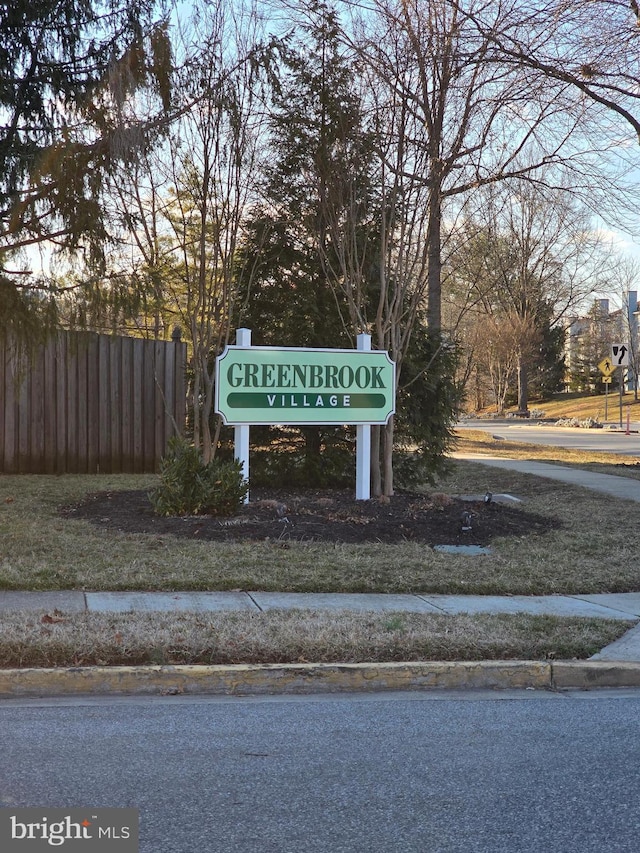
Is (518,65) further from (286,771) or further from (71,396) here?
(286,771)

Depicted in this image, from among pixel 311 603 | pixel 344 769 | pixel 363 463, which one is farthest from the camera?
pixel 363 463

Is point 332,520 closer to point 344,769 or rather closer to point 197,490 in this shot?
point 197,490

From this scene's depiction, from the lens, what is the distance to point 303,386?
11.4m

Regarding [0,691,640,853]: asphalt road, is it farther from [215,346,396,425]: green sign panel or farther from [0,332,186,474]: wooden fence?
[0,332,186,474]: wooden fence

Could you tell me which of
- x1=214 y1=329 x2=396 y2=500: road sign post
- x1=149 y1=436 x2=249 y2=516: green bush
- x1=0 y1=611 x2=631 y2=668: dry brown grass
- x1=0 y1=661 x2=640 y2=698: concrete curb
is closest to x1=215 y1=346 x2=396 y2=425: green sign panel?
x1=214 y1=329 x2=396 y2=500: road sign post

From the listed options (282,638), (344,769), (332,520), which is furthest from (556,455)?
(344,769)

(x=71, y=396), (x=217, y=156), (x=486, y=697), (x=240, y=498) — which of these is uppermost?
(x=217, y=156)

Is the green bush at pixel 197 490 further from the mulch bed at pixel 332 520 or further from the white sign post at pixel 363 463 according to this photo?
the white sign post at pixel 363 463

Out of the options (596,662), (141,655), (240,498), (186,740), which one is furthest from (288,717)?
(240,498)

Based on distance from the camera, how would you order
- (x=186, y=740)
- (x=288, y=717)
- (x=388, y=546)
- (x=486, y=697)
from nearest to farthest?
(x=186, y=740) < (x=288, y=717) < (x=486, y=697) < (x=388, y=546)

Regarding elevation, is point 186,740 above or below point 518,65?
below

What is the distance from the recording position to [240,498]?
34.9 ft

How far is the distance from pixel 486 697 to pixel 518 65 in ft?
44.2

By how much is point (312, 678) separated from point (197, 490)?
5.23 metres
